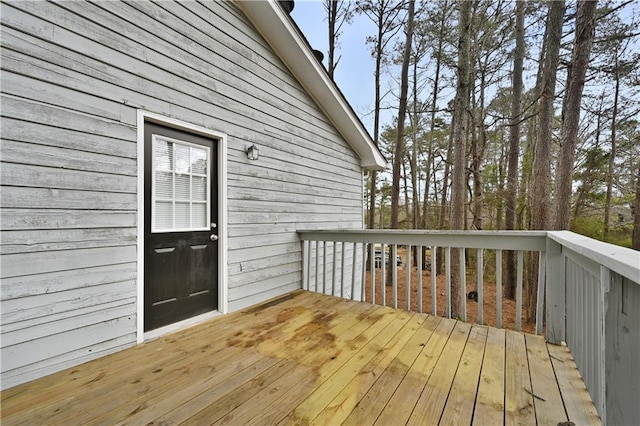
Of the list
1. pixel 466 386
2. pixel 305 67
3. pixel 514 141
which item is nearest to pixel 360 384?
pixel 466 386

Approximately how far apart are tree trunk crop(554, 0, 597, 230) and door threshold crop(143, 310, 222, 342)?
5436 millimetres

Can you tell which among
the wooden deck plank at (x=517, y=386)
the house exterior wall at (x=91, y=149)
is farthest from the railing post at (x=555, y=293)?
the house exterior wall at (x=91, y=149)

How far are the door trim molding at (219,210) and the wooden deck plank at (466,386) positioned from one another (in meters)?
2.27

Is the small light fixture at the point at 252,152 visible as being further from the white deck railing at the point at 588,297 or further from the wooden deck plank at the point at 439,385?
the wooden deck plank at the point at 439,385

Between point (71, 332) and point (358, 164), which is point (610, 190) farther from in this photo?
point (71, 332)

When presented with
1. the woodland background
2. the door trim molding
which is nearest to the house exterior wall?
the door trim molding

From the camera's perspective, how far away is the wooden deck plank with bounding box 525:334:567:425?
1.39 m

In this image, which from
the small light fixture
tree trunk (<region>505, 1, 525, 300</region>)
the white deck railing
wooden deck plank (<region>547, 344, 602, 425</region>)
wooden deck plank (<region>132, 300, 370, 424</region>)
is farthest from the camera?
tree trunk (<region>505, 1, 525, 300</region>)

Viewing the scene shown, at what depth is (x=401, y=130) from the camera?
7.93m

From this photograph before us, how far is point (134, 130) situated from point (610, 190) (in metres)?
11.2

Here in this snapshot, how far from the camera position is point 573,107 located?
4.14 m

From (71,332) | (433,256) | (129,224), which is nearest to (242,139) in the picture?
(129,224)

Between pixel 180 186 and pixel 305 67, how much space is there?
8.50 feet

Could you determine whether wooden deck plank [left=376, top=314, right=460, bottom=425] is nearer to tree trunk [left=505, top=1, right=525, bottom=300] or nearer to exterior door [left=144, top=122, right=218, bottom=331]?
exterior door [left=144, top=122, right=218, bottom=331]
